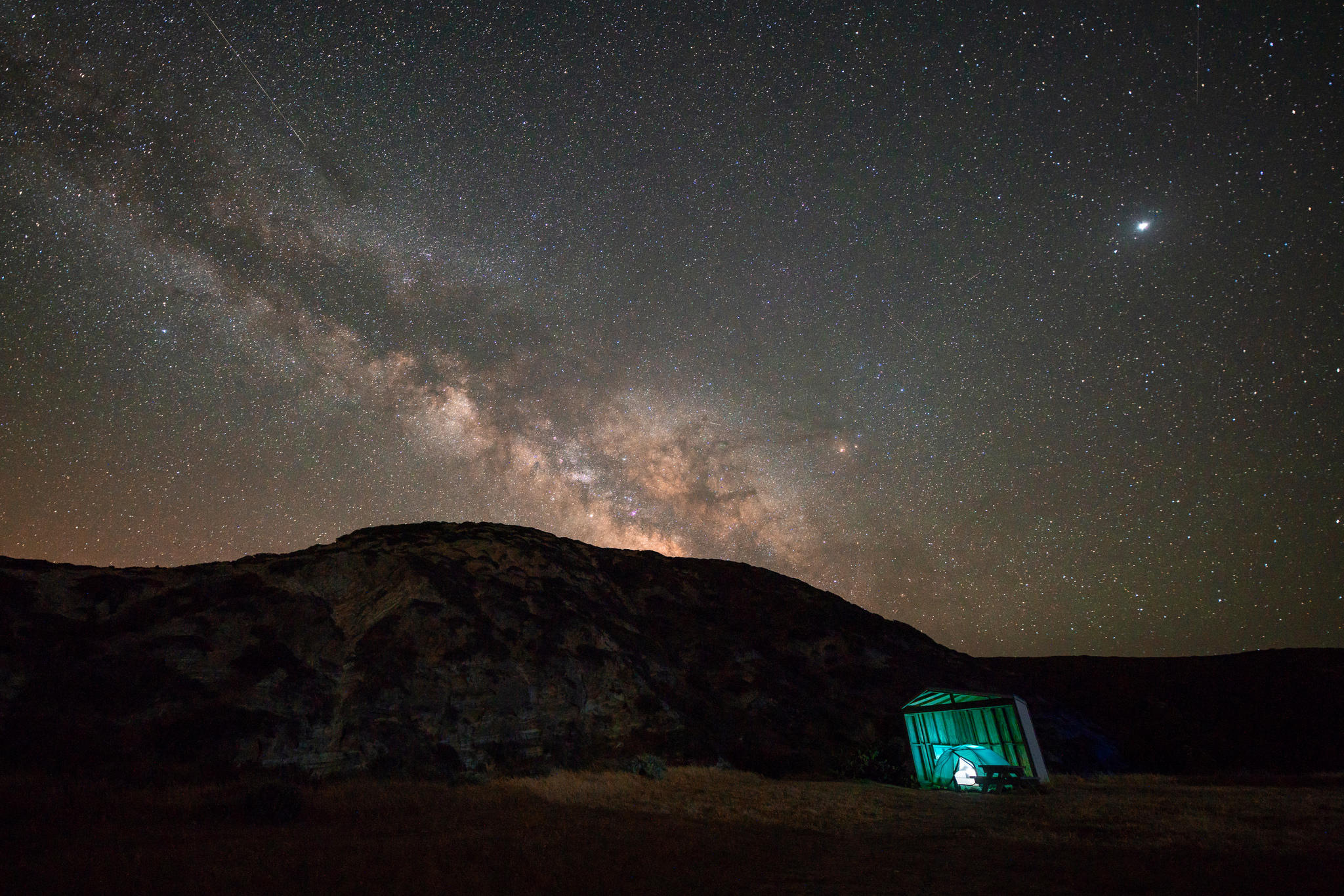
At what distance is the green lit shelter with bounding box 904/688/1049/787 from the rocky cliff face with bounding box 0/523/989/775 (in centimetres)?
A: 480

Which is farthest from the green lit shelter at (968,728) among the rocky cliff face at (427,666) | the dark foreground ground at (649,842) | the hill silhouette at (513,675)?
the rocky cliff face at (427,666)

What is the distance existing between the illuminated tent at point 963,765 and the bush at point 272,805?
72.9 feet

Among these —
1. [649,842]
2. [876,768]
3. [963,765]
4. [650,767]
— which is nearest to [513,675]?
[650,767]

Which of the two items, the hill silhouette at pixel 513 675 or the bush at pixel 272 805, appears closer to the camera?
the bush at pixel 272 805

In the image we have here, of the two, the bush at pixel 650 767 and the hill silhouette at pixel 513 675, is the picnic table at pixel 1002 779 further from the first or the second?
the bush at pixel 650 767

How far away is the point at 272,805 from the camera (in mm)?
13562

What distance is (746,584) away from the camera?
47.2 m

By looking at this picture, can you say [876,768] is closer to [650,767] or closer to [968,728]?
[968,728]

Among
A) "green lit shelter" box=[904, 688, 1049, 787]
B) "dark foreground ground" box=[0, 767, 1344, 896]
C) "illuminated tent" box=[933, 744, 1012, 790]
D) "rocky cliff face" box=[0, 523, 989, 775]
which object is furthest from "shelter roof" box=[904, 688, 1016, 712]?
"rocky cliff face" box=[0, 523, 989, 775]

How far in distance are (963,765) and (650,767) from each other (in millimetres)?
12568

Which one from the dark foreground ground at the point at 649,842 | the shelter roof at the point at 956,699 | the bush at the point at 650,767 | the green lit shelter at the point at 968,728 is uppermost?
the shelter roof at the point at 956,699

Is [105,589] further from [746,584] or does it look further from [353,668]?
[746,584]

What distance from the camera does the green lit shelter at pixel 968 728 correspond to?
2283 cm

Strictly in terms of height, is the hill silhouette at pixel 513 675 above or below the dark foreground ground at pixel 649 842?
above
